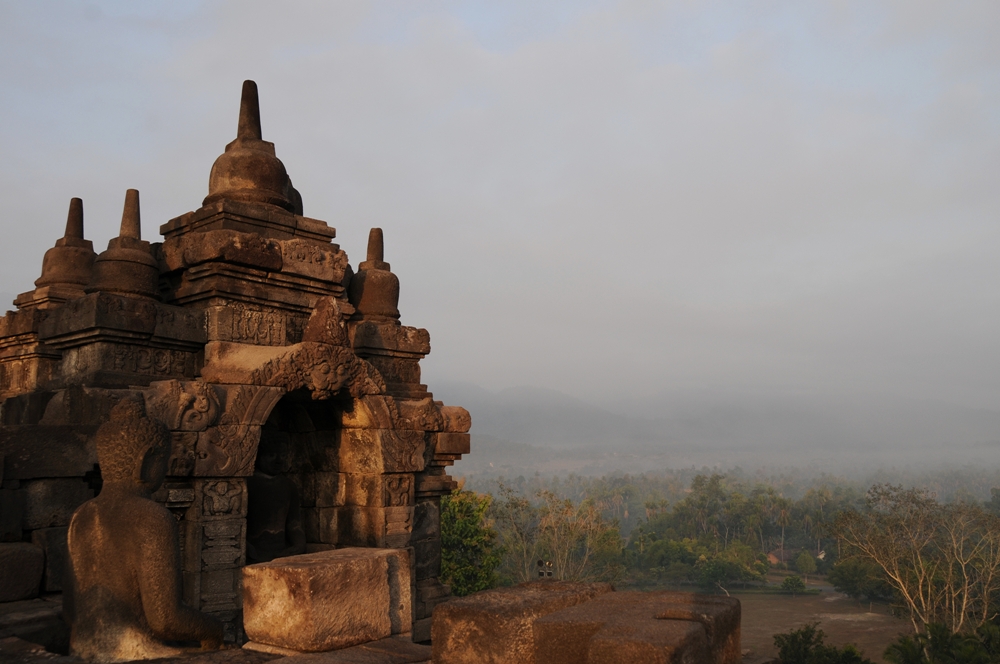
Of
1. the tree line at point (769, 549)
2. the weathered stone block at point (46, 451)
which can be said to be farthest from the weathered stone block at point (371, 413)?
the tree line at point (769, 549)

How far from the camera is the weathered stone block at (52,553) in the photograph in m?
6.15

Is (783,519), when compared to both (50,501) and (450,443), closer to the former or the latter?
(450,443)

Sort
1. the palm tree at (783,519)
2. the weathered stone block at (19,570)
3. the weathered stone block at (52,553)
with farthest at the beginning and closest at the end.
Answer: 1. the palm tree at (783,519)
2. the weathered stone block at (52,553)
3. the weathered stone block at (19,570)

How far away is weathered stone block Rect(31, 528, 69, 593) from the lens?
20.2 feet

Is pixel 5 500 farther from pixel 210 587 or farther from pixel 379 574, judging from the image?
pixel 379 574

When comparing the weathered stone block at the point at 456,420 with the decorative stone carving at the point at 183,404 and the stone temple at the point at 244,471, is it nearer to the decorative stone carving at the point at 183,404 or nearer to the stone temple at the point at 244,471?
the stone temple at the point at 244,471

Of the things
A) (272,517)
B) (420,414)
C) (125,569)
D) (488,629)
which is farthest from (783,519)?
(125,569)

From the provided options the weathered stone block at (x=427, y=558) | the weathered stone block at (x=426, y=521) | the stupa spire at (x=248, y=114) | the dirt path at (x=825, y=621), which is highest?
the stupa spire at (x=248, y=114)

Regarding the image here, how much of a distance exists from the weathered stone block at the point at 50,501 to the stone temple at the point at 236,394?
0.04 feet

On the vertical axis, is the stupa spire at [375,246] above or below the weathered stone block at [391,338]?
above

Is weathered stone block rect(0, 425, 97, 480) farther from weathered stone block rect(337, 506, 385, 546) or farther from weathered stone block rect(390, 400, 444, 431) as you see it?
weathered stone block rect(390, 400, 444, 431)

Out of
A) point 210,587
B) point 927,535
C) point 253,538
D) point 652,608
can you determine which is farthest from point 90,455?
point 927,535

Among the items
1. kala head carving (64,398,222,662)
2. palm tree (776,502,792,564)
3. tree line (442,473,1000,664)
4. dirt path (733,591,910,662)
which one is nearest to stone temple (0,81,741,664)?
kala head carving (64,398,222,662)

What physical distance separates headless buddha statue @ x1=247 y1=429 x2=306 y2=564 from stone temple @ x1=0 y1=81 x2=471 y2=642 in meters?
0.02
